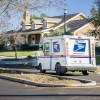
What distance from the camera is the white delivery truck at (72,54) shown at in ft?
78.3

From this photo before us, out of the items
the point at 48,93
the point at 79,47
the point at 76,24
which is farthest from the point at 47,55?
the point at 76,24

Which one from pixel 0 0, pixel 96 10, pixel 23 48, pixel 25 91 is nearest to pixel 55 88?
pixel 25 91

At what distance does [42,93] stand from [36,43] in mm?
57659

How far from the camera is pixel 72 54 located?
78.7ft

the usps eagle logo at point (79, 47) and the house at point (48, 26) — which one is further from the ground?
the house at point (48, 26)

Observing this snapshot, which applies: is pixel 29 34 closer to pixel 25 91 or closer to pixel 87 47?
pixel 87 47

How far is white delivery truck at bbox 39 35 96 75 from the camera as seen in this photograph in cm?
2386

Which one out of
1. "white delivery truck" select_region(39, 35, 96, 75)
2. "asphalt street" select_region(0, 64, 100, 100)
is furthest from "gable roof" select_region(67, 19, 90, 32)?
"asphalt street" select_region(0, 64, 100, 100)

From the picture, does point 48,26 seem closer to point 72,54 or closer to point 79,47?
point 79,47

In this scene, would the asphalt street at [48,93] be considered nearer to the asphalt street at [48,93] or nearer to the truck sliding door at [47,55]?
the asphalt street at [48,93]

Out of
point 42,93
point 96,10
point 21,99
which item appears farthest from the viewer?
point 96,10

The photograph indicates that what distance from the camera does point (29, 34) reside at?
71375 millimetres

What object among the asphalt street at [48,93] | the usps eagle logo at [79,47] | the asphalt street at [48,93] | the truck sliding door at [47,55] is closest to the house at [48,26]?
the truck sliding door at [47,55]

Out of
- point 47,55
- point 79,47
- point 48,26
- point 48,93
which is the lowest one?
point 48,93
